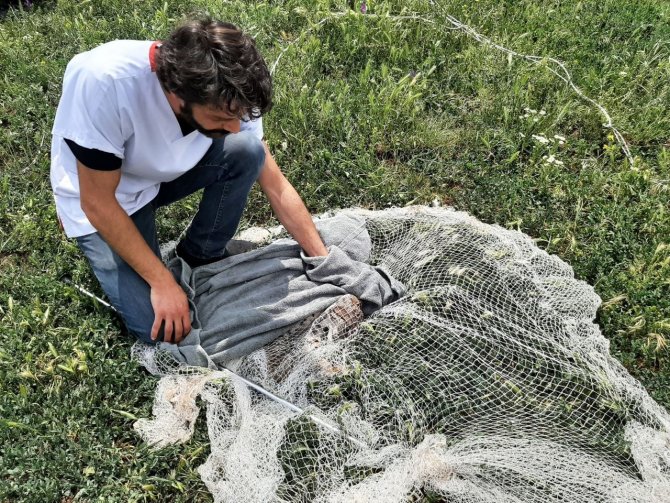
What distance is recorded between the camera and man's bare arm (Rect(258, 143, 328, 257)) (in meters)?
2.86

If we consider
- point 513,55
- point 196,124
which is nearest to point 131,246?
point 196,124

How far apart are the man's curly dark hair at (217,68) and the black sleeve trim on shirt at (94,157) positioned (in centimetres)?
36

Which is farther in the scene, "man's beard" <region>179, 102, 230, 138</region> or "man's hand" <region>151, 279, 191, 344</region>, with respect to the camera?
"man's hand" <region>151, 279, 191, 344</region>

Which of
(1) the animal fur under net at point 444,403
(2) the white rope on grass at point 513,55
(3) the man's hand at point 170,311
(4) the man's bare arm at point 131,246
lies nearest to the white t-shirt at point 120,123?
(4) the man's bare arm at point 131,246

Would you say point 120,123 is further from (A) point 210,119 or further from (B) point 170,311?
(B) point 170,311

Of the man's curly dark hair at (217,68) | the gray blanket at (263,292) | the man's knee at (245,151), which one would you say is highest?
Answer: the man's curly dark hair at (217,68)

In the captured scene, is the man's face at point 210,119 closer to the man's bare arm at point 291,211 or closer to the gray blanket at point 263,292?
the man's bare arm at point 291,211

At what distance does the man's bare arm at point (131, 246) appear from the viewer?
2318 mm

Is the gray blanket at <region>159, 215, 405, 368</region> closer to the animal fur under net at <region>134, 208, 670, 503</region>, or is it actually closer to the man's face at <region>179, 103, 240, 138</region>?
the animal fur under net at <region>134, 208, 670, 503</region>

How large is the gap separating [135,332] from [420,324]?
118 cm

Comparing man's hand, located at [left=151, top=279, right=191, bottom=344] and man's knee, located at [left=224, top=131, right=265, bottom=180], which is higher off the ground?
man's knee, located at [left=224, top=131, right=265, bottom=180]

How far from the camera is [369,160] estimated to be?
3596 millimetres

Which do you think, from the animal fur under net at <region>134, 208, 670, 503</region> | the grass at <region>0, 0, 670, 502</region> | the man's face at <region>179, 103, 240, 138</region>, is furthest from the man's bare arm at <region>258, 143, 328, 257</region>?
the man's face at <region>179, 103, 240, 138</region>

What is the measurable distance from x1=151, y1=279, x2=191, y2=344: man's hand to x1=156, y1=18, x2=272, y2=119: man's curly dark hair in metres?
0.80
